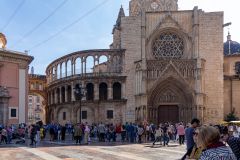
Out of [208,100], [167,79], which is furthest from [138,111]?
[208,100]

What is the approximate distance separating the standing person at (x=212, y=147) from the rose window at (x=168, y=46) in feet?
129

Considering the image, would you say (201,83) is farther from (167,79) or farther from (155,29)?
(155,29)

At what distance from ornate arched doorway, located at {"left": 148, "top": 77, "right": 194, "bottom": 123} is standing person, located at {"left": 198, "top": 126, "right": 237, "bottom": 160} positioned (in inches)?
1473

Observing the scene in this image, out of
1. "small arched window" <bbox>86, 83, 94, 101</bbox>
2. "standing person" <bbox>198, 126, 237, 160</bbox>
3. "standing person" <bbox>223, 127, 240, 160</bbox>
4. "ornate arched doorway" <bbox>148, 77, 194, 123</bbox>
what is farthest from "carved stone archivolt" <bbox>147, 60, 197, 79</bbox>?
"standing person" <bbox>198, 126, 237, 160</bbox>

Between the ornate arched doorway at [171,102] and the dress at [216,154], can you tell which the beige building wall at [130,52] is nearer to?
the ornate arched doorway at [171,102]

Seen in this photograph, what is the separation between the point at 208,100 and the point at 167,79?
470 cm

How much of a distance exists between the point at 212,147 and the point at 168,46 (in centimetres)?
3992

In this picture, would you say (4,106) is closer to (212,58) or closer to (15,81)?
(15,81)

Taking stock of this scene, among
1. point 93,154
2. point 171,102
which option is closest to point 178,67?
point 171,102

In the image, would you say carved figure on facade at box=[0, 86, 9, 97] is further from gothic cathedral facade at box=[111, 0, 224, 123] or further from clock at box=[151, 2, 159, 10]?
clock at box=[151, 2, 159, 10]

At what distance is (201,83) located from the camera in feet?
136

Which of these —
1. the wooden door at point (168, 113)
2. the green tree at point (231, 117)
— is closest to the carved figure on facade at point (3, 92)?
the wooden door at point (168, 113)

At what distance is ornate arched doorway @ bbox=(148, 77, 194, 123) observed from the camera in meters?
42.0

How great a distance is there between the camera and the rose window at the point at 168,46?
1722 inches
